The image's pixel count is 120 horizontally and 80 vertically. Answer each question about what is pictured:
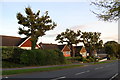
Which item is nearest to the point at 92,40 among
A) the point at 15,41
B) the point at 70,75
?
the point at 15,41

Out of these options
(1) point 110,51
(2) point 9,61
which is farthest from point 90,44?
(2) point 9,61

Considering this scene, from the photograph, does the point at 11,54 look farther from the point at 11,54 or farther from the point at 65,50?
the point at 65,50

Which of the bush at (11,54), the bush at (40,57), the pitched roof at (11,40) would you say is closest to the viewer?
the bush at (11,54)

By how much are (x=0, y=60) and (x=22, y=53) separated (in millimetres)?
3777

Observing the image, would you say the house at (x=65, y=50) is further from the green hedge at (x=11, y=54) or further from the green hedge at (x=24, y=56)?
the green hedge at (x=11, y=54)

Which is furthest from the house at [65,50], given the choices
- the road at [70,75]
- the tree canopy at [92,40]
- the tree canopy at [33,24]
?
the road at [70,75]

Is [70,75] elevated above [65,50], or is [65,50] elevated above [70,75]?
[65,50]

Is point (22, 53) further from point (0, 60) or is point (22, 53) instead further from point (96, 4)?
point (96, 4)

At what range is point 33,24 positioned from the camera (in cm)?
3769


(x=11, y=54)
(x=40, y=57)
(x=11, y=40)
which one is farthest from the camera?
(x=11, y=40)

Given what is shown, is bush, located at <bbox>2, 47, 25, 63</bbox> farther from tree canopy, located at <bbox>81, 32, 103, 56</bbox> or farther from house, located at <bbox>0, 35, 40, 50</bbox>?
tree canopy, located at <bbox>81, 32, 103, 56</bbox>

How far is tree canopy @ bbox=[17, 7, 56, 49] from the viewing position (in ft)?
123

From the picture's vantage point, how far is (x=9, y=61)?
28.8 meters

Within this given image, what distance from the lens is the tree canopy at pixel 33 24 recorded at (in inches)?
1474
